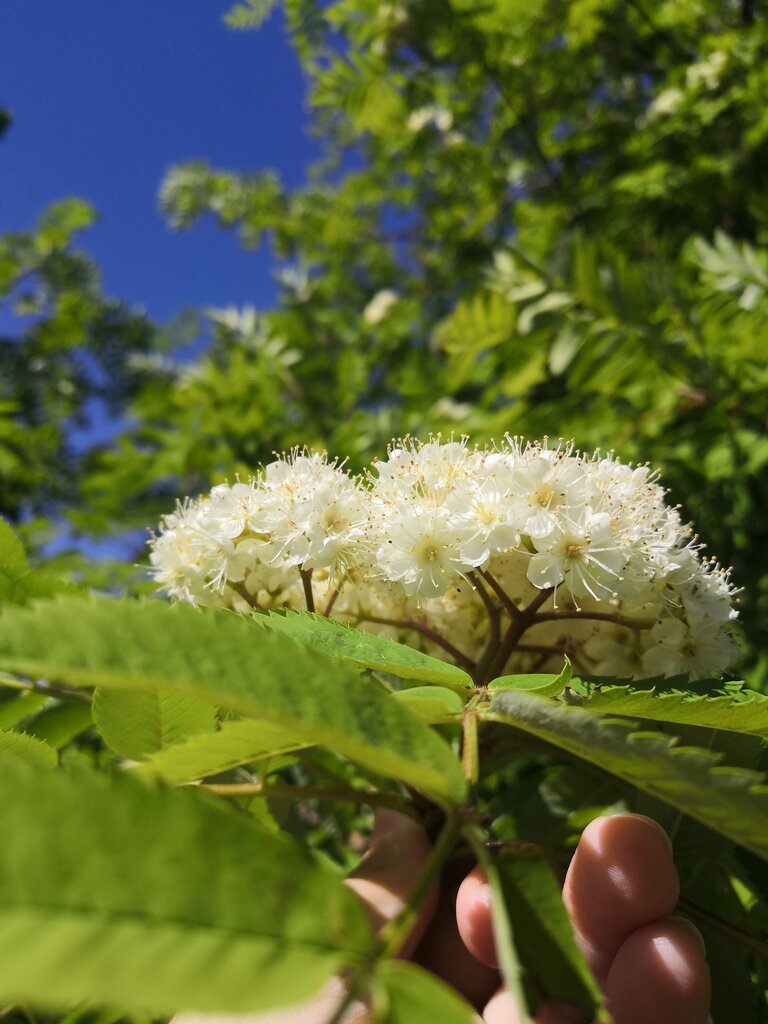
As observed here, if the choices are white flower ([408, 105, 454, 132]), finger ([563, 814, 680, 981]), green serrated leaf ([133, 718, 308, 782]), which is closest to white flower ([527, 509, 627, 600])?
finger ([563, 814, 680, 981])

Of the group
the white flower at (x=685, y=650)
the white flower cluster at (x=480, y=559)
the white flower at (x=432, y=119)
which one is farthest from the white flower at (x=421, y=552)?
the white flower at (x=432, y=119)

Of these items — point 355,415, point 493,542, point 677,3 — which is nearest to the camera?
point 493,542

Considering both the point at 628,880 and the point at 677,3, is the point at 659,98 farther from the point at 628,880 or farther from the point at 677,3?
the point at 628,880

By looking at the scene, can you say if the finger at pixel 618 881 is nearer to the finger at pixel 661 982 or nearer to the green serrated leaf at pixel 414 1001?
the finger at pixel 661 982

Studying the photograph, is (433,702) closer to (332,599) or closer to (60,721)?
(332,599)

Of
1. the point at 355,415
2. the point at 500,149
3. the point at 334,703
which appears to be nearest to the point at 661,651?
the point at 334,703

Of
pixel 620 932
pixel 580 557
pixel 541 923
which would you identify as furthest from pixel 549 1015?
pixel 580 557
